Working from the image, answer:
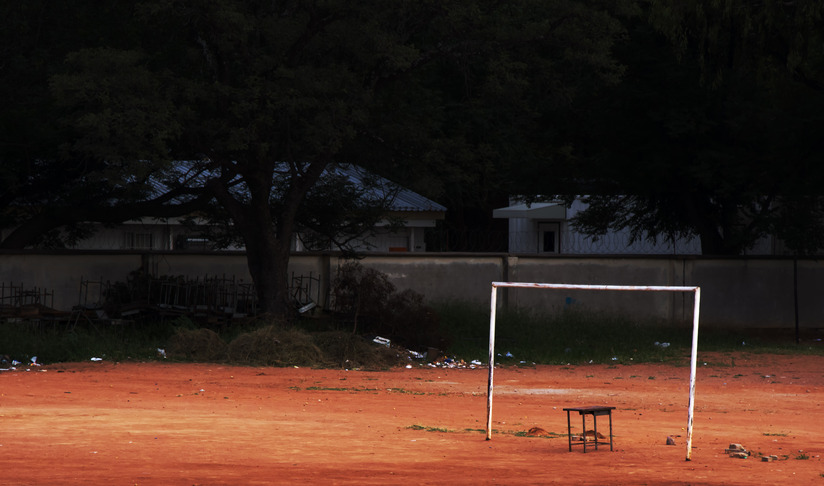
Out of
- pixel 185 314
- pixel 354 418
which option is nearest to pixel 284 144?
pixel 185 314

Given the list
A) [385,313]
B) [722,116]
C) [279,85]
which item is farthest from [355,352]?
[722,116]

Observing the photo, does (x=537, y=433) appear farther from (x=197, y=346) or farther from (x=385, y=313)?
(x=385, y=313)

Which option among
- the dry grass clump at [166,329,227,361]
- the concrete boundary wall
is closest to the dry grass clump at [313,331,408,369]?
the dry grass clump at [166,329,227,361]

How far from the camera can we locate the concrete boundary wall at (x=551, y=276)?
2408 centimetres

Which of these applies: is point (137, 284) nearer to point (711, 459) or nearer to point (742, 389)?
point (742, 389)

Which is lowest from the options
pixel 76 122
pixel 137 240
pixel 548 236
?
pixel 137 240

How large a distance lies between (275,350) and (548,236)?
93.4 ft

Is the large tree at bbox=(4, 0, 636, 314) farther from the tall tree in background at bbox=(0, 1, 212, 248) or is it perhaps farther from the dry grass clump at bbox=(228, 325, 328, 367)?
the dry grass clump at bbox=(228, 325, 328, 367)

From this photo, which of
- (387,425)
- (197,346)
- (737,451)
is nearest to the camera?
(737,451)

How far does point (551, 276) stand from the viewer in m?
27.4

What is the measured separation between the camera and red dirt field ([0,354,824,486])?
366 inches

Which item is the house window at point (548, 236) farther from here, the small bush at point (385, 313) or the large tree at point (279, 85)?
the small bush at point (385, 313)

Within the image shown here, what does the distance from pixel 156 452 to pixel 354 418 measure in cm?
349

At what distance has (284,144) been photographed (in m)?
20.8
